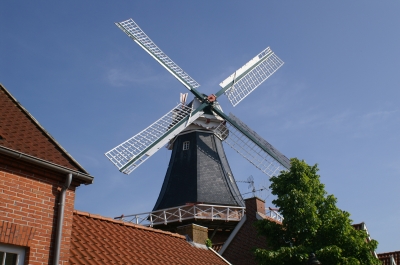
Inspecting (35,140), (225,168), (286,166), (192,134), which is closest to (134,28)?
(192,134)

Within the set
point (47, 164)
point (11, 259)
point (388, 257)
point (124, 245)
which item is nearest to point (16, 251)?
point (11, 259)

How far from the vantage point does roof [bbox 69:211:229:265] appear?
9180mm

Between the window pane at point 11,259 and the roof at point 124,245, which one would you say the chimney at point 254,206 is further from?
the window pane at point 11,259

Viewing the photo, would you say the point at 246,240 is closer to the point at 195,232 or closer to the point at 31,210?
the point at 195,232

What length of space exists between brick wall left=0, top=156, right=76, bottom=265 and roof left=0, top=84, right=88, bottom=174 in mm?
315

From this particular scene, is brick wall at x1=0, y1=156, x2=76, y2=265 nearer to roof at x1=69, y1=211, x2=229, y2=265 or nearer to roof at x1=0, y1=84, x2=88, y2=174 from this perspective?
roof at x1=0, y1=84, x2=88, y2=174

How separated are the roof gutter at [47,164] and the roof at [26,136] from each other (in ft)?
0.47

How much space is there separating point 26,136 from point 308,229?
27.1 feet

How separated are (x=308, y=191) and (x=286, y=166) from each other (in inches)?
581

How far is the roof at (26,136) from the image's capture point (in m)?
7.72

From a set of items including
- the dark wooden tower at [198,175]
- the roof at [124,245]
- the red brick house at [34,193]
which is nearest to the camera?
the red brick house at [34,193]

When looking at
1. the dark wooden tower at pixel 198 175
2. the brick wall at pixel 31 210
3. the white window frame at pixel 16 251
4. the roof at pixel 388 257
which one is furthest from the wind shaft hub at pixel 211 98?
the white window frame at pixel 16 251

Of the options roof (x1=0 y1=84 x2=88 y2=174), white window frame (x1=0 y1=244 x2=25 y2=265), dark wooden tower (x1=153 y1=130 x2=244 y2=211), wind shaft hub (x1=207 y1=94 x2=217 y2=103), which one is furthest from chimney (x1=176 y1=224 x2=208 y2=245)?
wind shaft hub (x1=207 y1=94 x2=217 y2=103)

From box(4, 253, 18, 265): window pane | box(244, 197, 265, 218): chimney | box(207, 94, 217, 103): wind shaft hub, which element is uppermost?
box(207, 94, 217, 103): wind shaft hub
